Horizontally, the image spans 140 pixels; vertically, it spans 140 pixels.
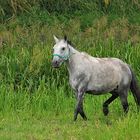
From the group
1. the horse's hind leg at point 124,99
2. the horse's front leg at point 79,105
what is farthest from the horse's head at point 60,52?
the horse's hind leg at point 124,99

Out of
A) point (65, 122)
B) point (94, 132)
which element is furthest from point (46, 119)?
point (94, 132)

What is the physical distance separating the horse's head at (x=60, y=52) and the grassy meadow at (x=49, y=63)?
1.09m

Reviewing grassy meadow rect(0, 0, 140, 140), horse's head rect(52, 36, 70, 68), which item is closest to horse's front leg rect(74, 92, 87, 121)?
grassy meadow rect(0, 0, 140, 140)

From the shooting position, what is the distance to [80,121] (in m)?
10.2

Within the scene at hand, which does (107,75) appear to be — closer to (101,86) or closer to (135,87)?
(101,86)

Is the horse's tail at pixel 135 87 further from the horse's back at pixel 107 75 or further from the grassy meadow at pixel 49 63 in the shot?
the grassy meadow at pixel 49 63

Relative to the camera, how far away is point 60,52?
9945 millimetres

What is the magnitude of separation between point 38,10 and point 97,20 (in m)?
1.93

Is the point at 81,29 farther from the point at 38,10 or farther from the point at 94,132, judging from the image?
the point at 94,132

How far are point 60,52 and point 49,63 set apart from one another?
10.3ft

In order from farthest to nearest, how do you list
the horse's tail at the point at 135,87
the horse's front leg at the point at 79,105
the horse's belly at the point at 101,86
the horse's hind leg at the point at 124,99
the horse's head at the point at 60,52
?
the horse's tail at the point at 135,87 → the horse's hind leg at the point at 124,99 → the horse's belly at the point at 101,86 → the horse's front leg at the point at 79,105 → the horse's head at the point at 60,52

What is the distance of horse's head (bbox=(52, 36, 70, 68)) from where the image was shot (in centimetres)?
984

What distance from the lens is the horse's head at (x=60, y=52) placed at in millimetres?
9844

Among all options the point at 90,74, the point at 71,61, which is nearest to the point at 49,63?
the point at 71,61
